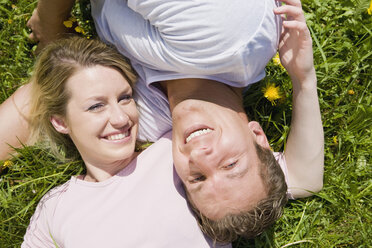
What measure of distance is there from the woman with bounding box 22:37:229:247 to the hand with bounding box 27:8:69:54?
15.2 inches

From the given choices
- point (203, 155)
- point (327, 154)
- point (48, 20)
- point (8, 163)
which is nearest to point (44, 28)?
point (48, 20)

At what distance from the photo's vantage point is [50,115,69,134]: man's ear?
288 centimetres

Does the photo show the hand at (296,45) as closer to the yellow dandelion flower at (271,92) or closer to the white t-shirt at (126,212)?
the yellow dandelion flower at (271,92)

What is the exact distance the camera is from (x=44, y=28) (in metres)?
3.21

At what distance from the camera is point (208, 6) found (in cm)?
214

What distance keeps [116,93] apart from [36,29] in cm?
123

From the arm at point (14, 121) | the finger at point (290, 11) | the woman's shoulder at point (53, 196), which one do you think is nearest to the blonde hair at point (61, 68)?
the arm at point (14, 121)

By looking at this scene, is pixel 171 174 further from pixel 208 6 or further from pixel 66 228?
pixel 208 6

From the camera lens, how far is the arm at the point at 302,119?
2521mm

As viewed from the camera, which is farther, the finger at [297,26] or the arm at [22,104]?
the arm at [22,104]

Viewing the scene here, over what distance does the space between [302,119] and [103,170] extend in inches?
61.1

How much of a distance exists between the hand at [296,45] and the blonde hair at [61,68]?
1.15 meters

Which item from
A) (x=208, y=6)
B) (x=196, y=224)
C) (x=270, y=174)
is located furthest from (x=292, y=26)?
(x=196, y=224)

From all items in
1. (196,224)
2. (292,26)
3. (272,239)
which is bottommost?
(272,239)
